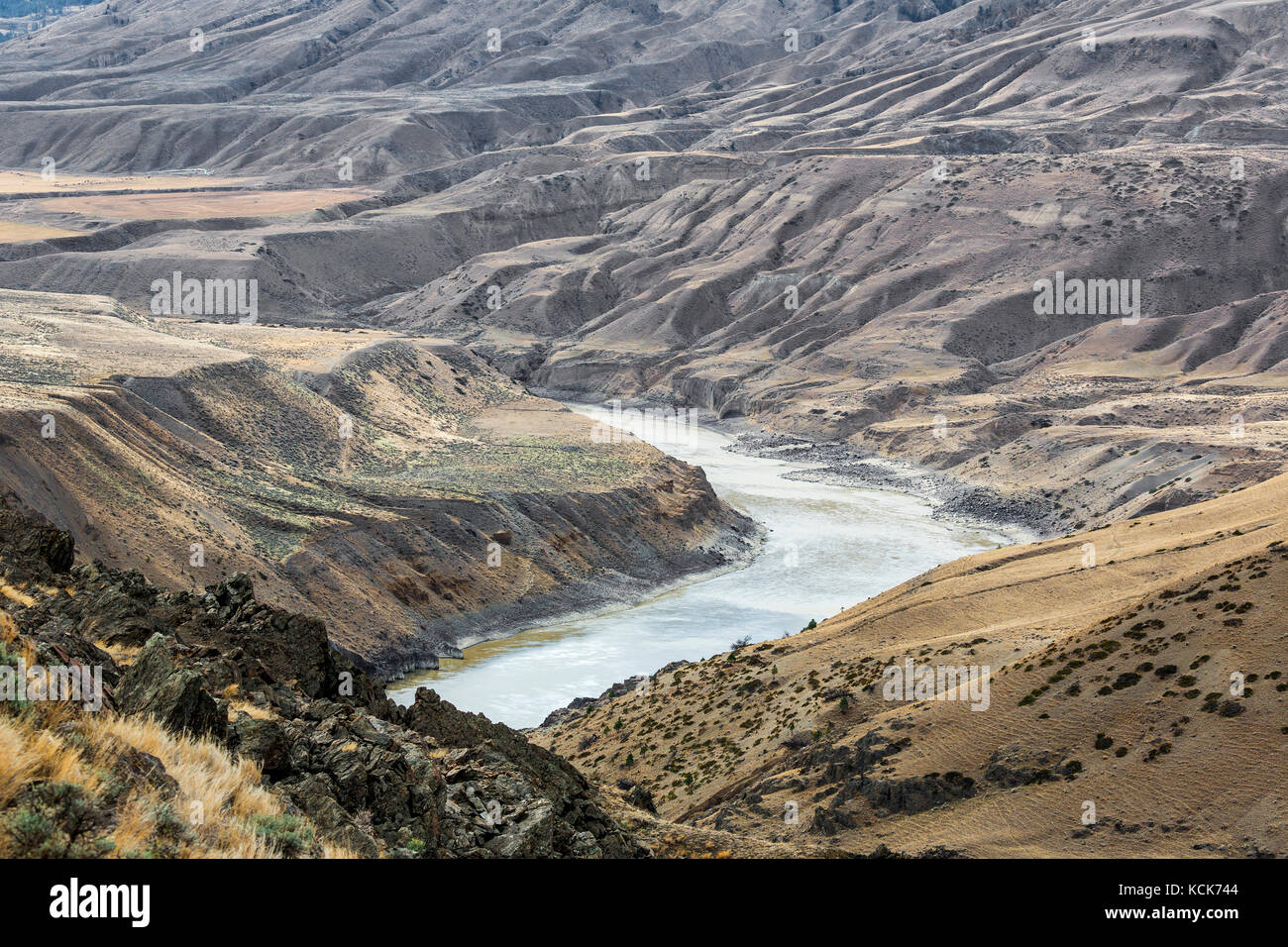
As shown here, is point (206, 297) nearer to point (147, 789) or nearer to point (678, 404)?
point (678, 404)

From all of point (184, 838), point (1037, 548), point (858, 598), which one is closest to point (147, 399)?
point (858, 598)

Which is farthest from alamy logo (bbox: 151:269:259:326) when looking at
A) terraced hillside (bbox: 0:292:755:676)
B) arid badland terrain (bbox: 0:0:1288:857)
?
terraced hillside (bbox: 0:292:755:676)

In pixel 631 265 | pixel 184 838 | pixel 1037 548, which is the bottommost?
pixel 1037 548

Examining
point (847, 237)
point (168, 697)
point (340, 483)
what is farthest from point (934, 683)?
point (847, 237)

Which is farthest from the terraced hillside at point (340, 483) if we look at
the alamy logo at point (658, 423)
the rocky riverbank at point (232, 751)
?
the rocky riverbank at point (232, 751)

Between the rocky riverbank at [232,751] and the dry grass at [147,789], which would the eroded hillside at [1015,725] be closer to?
the rocky riverbank at [232,751]
